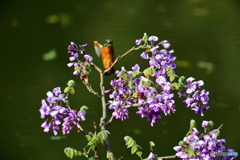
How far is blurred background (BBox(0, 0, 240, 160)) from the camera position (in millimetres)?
1743

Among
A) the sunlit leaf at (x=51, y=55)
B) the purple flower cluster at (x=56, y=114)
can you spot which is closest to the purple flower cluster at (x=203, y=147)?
the purple flower cluster at (x=56, y=114)

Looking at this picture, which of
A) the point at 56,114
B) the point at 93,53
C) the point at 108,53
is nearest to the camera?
the point at 56,114

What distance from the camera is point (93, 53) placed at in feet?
5.65

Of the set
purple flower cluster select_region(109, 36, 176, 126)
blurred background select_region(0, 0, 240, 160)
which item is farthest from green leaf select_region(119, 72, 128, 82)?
blurred background select_region(0, 0, 240, 160)

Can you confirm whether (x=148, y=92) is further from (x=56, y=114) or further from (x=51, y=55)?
(x=51, y=55)

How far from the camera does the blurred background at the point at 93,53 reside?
5.72ft

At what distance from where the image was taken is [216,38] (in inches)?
70.7

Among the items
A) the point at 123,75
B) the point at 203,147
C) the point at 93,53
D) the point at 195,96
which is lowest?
the point at 203,147

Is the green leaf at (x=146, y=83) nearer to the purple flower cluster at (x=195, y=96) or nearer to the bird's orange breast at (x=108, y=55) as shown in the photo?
the purple flower cluster at (x=195, y=96)

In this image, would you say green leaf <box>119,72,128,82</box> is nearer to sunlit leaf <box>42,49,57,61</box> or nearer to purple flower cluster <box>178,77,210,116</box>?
purple flower cluster <box>178,77,210,116</box>

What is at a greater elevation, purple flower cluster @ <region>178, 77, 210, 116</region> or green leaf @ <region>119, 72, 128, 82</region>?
green leaf @ <region>119, 72, 128, 82</region>

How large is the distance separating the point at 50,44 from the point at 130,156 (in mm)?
666

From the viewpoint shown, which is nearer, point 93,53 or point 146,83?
point 146,83

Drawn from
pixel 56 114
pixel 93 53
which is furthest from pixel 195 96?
pixel 93 53
